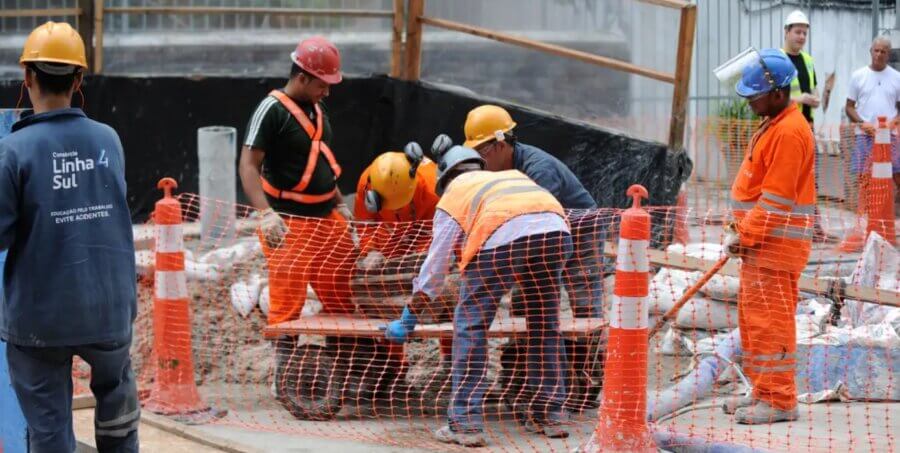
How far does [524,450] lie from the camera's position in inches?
260

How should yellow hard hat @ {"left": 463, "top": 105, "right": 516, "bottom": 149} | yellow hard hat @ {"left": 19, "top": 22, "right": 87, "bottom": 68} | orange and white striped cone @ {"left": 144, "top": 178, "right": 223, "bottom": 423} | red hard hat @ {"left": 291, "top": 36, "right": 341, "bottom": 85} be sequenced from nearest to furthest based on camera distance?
yellow hard hat @ {"left": 19, "top": 22, "right": 87, "bottom": 68}, orange and white striped cone @ {"left": 144, "top": 178, "right": 223, "bottom": 423}, yellow hard hat @ {"left": 463, "top": 105, "right": 516, "bottom": 149}, red hard hat @ {"left": 291, "top": 36, "right": 341, "bottom": 85}

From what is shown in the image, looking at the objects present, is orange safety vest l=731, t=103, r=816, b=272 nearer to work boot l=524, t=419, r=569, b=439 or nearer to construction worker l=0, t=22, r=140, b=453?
work boot l=524, t=419, r=569, b=439

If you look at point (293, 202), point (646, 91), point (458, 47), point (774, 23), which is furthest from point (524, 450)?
point (774, 23)

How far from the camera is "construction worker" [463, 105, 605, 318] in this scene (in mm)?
7480

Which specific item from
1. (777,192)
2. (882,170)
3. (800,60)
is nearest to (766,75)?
(777,192)

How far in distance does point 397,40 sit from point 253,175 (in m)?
4.88

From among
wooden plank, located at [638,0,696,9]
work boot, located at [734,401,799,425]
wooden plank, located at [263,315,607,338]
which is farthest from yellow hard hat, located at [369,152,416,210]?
wooden plank, located at [638,0,696,9]

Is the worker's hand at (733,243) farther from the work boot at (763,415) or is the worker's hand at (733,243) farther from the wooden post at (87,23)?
the wooden post at (87,23)

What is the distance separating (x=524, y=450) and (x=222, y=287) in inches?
143

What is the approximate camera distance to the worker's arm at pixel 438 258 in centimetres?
666

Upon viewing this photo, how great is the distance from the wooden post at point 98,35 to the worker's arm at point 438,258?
589cm

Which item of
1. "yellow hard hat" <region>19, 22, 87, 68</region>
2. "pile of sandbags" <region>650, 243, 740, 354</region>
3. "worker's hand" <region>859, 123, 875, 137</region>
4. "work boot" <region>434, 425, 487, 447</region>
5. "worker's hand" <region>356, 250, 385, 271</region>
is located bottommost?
"work boot" <region>434, 425, 487, 447</region>

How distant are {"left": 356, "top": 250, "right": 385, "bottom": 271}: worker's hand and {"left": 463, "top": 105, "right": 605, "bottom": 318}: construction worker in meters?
0.78

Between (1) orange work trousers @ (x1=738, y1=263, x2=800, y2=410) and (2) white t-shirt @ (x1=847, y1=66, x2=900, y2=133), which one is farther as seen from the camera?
(2) white t-shirt @ (x1=847, y1=66, x2=900, y2=133)
